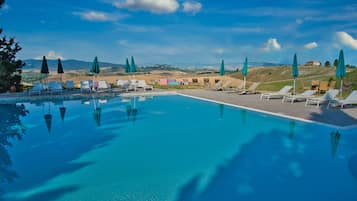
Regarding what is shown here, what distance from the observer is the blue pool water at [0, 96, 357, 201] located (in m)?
3.35

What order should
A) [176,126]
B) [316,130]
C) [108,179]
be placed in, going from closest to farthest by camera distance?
[108,179], [316,130], [176,126]

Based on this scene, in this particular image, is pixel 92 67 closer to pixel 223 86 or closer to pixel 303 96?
pixel 223 86

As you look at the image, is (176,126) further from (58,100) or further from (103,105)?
(58,100)

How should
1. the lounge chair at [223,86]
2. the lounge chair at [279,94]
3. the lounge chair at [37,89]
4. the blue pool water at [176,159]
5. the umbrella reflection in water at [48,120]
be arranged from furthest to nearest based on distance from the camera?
the lounge chair at [223,86], the lounge chair at [37,89], the lounge chair at [279,94], the umbrella reflection in water at [48,120], the blue pool water at [176,159]

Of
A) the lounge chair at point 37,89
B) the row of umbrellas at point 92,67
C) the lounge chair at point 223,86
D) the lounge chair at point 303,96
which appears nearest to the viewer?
the lounge chair at point 303,96

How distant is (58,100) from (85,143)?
7.64 m

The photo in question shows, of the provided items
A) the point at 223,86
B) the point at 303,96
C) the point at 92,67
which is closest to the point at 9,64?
the point at 92,67

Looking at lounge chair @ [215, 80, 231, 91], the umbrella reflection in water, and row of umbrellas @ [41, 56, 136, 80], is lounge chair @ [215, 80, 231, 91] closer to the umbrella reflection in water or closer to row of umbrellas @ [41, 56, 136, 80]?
row of umbrellas @ [41, 56, 136, 80]

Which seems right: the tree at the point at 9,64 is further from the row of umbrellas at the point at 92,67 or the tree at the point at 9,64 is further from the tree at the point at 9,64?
the row of umbrellas at the point at 92,67

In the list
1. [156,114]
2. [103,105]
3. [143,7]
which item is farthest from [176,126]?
[143,7]

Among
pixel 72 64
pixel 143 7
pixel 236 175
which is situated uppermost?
pixel 143 7

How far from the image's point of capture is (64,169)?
13.6ft

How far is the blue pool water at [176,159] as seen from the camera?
3.35 m

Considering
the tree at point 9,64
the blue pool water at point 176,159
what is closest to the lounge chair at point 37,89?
the tree at point 9,64
